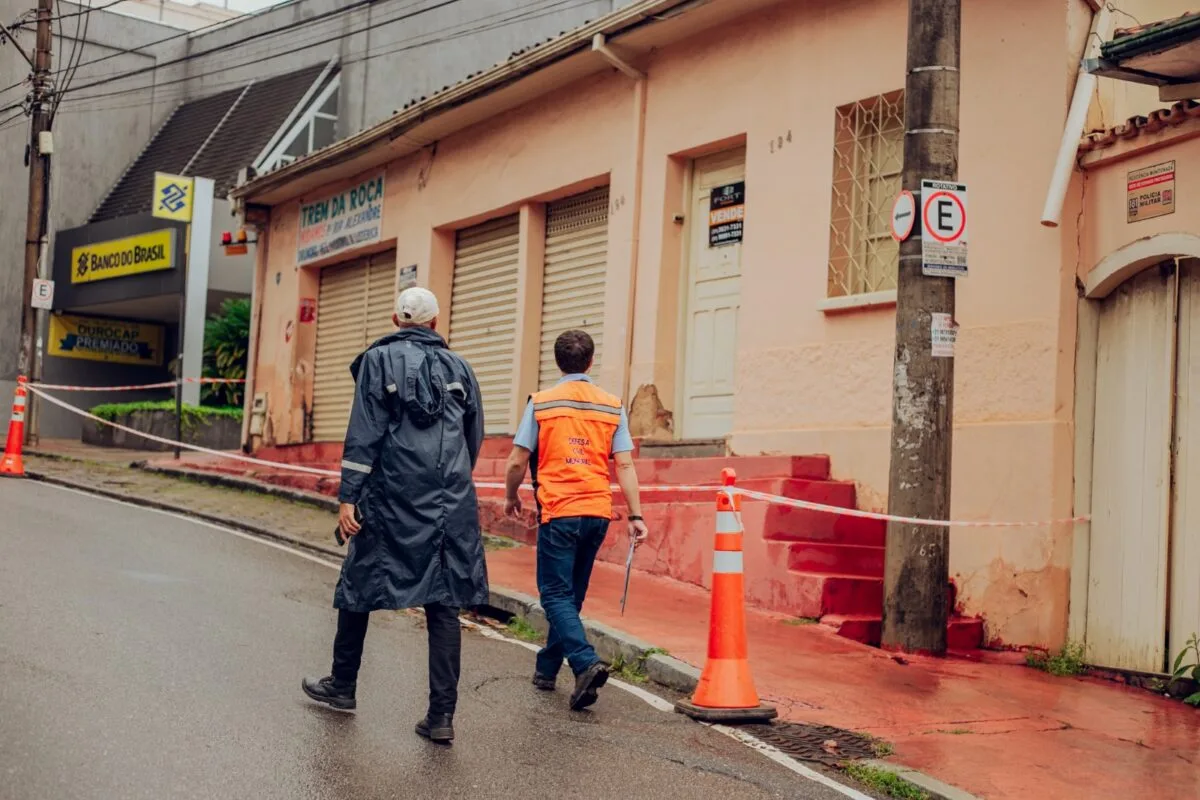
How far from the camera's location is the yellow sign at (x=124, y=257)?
89.4ft

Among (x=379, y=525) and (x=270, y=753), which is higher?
(x=379, y=525)

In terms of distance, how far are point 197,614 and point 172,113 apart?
26.4m

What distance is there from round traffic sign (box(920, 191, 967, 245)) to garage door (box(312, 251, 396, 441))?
10827mm

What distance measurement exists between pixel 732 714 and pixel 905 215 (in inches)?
137

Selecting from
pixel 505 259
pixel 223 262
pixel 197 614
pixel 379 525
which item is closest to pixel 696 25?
pixel 505 259

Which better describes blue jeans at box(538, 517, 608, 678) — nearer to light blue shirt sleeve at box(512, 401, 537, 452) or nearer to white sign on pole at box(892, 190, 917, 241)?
light blue shirt sleeve at box(512, 401, 537, 452)

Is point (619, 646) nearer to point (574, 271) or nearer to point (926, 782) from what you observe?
point (926, 782)

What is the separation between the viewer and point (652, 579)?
11.6 m

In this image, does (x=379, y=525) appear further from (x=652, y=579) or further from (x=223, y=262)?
(x=223, y=262)

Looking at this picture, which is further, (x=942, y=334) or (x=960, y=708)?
(x=942, y=334)

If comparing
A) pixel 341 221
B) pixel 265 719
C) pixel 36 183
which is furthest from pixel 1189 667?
pixel 36 183

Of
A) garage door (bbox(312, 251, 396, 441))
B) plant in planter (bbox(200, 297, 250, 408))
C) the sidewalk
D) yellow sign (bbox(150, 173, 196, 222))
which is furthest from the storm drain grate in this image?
plant in planter (bbox(200, 297, 250, 408))

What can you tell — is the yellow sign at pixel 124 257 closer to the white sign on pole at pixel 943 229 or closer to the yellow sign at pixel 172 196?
the yellow sign at pixel 172 196

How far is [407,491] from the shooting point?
21.4 feet
